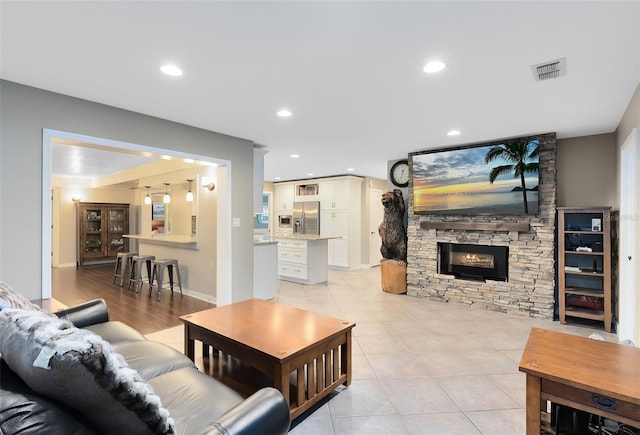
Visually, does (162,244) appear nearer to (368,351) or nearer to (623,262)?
(368,351)

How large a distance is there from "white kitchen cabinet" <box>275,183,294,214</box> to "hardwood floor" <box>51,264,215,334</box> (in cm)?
439

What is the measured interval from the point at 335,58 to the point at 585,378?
7.24ft

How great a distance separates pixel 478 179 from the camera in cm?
466

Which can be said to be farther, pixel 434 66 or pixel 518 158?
pixel 518 158

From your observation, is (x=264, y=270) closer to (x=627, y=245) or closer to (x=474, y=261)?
(x=474, y=261)

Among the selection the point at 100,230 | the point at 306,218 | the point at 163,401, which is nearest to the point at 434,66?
the point at 163,401

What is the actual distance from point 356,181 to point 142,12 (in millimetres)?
6778

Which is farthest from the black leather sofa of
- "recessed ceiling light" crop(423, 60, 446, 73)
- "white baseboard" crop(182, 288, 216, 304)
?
"white baseboard" crop(182, 288, 216, 304)

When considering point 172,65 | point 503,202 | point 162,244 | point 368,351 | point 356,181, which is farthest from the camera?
point 356,181

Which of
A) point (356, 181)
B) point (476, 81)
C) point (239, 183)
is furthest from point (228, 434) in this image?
point (356, 181)

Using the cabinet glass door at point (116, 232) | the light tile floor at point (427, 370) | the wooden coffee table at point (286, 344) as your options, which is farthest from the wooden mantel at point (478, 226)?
the cabinet glass door at point (116, 232)

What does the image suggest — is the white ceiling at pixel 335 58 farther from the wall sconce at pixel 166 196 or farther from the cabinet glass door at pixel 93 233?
the cabinet glass door at pixel 93 233

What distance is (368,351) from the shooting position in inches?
124

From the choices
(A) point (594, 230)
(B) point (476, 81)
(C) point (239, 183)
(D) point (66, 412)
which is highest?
(B) point (476, 81)
